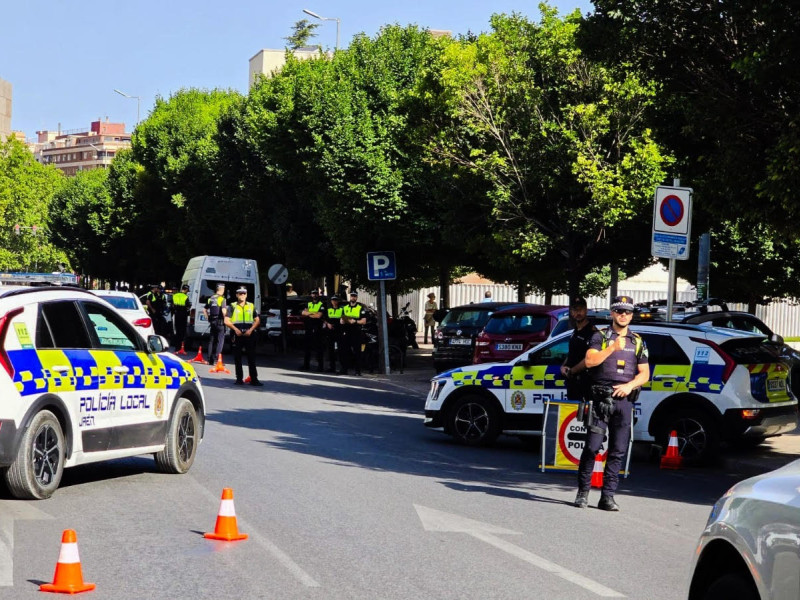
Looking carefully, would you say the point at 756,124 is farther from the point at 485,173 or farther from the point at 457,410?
the point at 485,173

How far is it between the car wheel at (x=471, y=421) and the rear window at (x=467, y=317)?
12138 mm

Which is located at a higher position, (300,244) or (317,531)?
(300,244)

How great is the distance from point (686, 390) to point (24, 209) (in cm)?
8528

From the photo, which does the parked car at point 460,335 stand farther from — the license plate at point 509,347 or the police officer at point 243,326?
the police officer at point 243,326

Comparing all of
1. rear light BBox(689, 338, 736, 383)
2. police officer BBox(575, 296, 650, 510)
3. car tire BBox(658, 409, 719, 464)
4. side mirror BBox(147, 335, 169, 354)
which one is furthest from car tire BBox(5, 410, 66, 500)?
rear light BBox(689, 338, 736, 383)

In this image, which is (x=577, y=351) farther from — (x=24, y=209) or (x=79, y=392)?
(x=24, y=209)

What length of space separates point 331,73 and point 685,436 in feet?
76.5

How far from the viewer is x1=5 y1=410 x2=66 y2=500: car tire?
382 inches

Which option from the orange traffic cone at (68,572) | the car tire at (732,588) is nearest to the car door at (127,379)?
the orange traffic cone at (68,572)

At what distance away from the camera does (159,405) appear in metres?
11.7

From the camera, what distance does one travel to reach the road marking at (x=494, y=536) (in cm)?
769

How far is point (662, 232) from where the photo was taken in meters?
15.8

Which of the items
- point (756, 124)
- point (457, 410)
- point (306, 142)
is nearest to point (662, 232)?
point (756, 124)

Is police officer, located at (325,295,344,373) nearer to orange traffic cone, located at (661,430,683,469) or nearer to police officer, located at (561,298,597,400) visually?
orange traffic cone, located at (661,430,683,469)
